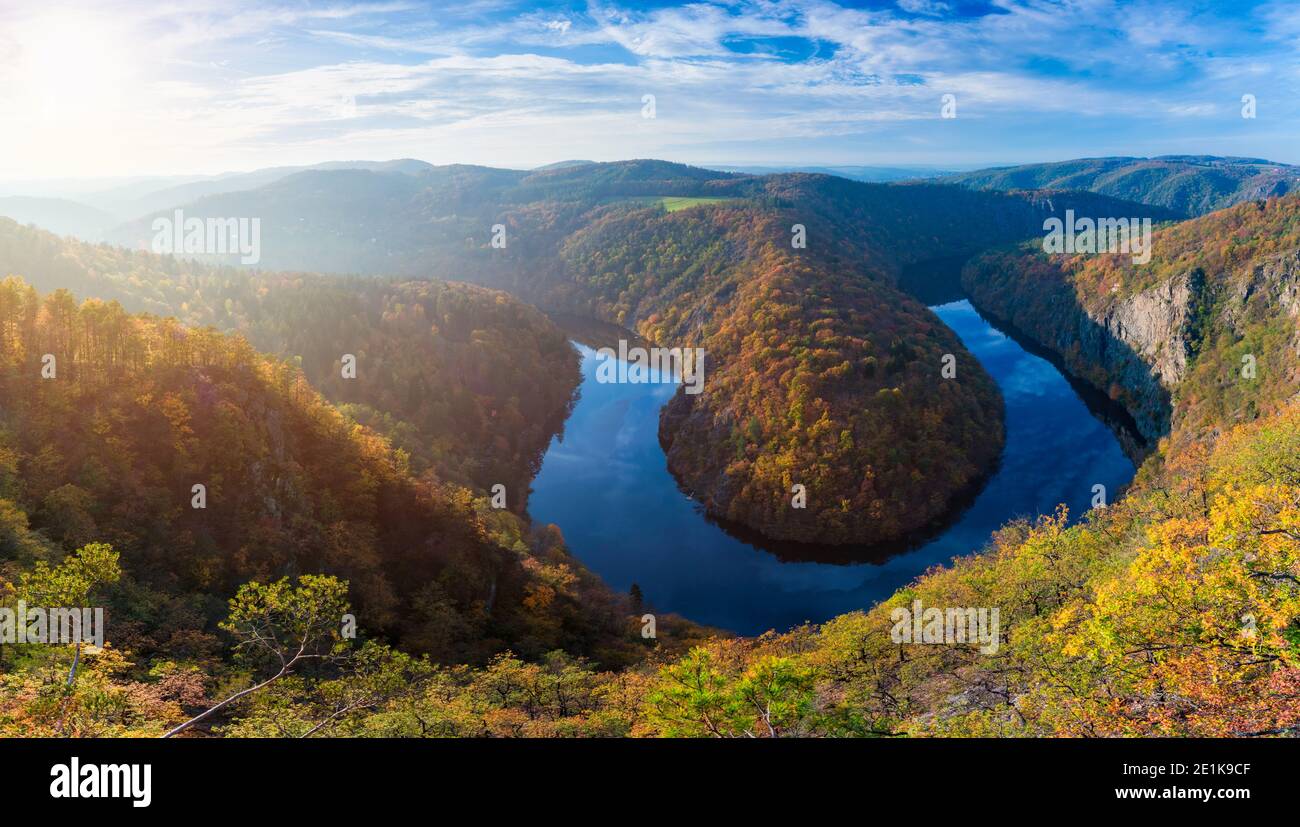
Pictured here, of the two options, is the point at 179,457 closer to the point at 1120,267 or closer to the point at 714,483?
the point at 714,483

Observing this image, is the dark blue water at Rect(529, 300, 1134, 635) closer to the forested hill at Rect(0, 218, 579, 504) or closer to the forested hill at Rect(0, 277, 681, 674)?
the forested hill at Rect(0, 218, 579, 504)

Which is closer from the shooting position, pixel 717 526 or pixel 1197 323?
pixel 717 526

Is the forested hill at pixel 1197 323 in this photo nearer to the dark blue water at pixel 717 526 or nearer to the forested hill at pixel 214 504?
the dark blue water at pixel 717 526

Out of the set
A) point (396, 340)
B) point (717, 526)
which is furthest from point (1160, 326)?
point (396, 340)

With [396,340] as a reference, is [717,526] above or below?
below

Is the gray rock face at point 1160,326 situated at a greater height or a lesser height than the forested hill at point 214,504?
greater

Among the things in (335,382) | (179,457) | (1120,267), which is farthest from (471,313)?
(1120,267)

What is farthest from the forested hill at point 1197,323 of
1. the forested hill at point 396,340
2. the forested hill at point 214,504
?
the forested hill at point 396,340

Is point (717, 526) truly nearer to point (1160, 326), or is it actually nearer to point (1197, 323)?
point (1197, 323)
